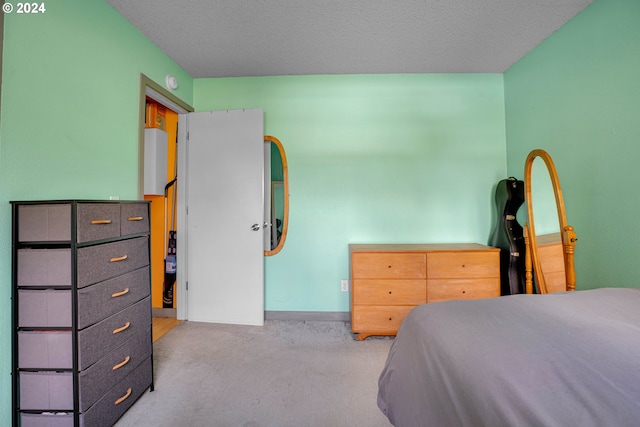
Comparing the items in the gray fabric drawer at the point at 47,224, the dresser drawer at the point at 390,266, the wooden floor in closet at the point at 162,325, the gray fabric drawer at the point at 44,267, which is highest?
the gray fabric drawer at the point at 47,224

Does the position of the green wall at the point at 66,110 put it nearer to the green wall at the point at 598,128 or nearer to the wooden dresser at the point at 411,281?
the wooden dresser at the point at 411,281

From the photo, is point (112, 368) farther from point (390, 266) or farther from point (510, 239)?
point (510, 239)

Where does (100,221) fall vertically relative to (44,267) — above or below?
above

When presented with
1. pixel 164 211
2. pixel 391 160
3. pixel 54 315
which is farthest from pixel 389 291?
pixel 164 211

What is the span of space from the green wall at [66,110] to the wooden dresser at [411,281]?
75.3 inches

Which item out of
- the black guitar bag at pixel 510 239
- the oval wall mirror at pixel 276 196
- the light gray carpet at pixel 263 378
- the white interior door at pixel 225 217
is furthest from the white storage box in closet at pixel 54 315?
the black guitar bag at pixel 510 239

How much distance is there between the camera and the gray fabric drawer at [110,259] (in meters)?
1.08

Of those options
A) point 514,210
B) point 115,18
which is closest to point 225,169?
point 115,18

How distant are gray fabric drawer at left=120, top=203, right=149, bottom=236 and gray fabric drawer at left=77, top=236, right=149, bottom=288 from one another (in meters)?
0.05

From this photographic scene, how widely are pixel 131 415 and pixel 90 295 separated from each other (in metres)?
0.76

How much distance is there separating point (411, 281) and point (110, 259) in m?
2.04

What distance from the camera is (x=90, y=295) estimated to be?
110 centimetres

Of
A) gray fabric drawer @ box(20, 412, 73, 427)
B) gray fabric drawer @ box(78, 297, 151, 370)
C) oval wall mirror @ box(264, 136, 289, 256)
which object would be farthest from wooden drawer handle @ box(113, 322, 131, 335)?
oval wall mirror @ box(264, 136, 289, 256)

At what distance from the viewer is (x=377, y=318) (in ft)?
6.66
